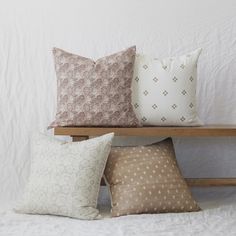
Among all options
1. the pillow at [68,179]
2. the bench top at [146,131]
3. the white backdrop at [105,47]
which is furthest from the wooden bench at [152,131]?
the white backdrop at [105,47]

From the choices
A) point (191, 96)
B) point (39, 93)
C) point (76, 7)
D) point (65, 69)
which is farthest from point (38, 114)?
point (191, 96)

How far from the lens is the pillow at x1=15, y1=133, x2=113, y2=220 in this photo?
1.63 metres

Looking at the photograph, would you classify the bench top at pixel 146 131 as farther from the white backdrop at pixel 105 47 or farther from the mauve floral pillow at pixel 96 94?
the white backdrop at pixel 105 47

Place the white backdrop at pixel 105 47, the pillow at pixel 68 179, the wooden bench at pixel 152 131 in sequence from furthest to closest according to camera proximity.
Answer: the white backdrop at pixel 105 47
the wooden bench at pixel 152 131
the pillow at pixel 68 179

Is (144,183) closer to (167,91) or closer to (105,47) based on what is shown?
(167,91)

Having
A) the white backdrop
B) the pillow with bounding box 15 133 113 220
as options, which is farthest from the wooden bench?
the white backdrop

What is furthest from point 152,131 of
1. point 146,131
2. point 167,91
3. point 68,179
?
point 68,179

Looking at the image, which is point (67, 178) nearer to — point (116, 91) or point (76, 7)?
point (116, 91)

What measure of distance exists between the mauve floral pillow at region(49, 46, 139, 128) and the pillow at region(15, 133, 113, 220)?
152mm

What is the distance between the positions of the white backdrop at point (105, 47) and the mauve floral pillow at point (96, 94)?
221mm

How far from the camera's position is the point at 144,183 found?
1.70 meters

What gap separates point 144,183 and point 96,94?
39 centimetres

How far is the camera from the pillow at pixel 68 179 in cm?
163

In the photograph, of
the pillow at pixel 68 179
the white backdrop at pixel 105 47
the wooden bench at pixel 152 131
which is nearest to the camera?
the pillow at pixel 68 179
